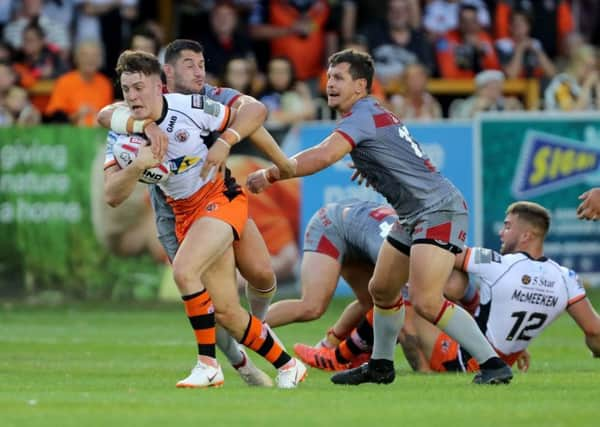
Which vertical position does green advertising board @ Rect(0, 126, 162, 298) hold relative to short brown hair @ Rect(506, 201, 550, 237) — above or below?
below

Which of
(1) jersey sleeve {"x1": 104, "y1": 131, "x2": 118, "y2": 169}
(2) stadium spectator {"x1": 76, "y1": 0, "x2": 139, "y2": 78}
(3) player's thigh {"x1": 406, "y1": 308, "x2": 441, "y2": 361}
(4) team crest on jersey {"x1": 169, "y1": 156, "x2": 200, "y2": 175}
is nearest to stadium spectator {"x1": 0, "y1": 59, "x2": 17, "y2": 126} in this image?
(2) stadium spectator {"x1": 76, "y1": 0, "x2": 139, "y2": 78}

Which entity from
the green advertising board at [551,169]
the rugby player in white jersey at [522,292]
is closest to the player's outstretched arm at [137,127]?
the rugby player in white jersey at [522,292]

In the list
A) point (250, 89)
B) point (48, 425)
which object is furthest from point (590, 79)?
point (48, 425)

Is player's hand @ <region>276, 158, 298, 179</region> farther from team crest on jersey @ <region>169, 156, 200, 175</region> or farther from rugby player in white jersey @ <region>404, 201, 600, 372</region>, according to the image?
rugby player in white jersey @ <region>404, 201, 600, 372</region>

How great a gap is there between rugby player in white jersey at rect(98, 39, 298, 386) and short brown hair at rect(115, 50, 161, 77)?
32 cm

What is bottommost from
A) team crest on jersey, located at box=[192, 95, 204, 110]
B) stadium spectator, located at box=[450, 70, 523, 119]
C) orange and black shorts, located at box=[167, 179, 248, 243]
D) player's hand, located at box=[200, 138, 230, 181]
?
stadium spectator, located at box=[450, 70, 523, 119]

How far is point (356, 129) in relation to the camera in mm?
9906

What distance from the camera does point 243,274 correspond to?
10.7m

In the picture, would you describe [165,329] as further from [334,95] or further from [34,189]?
[334,95]

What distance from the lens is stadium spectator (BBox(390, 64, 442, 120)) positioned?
19516 millimetres

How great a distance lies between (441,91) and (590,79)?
6.59ft

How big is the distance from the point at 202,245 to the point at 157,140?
755 millimetres

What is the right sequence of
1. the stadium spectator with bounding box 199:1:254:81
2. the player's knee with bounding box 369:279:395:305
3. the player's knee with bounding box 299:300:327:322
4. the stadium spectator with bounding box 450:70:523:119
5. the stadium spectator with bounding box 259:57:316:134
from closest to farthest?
the player's knee with bounding box 369:279:395:305 < the player's knee with bounding box 299:300:327:322 < the stadium spectator with bounding box 259:57:316:134 < the stadium spectator with bounding box 450:70:523:119 < the stadium spectator with bounding box 199:1:254:81

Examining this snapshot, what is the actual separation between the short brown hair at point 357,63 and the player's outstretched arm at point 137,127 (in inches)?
52.9
